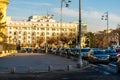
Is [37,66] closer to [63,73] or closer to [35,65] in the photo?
[35,65]

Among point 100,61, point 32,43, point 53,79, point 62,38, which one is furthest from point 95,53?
point 32,43

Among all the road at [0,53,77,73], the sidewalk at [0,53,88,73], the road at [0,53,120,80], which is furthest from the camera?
the road at [0,53,77,73]

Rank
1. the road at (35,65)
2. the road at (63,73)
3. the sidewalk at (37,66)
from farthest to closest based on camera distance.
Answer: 1. the road at (35,65)
2. the sidewalk at (37,66)
3. the road at (63,73)

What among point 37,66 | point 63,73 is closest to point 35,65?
point 37,66

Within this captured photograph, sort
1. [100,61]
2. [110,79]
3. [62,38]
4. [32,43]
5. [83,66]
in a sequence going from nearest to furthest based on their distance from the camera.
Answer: [110,79] → [83,66] → [100,61] → [62,38] → [32,43]

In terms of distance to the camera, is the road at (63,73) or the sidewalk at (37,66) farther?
the sidewalk at (37,66)

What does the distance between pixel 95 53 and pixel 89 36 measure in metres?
105

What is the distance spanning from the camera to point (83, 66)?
40.1 meters

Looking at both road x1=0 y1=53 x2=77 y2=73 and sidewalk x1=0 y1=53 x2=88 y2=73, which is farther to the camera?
road x1=0 y1=53 x2=77 y2=73

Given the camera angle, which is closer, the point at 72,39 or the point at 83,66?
the point at 83,66

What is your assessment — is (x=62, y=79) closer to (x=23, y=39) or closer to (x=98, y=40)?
(x=98, y=40)

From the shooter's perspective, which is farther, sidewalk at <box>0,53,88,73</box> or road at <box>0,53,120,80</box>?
sidewalk at <box>0,53,88,73</box>

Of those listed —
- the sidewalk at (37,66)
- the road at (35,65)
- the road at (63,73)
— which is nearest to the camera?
the road at (63,73)

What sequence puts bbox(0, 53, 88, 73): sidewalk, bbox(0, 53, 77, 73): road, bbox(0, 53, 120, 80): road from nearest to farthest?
bbox(0, 53, 120, 80): road → bbox(0, 53, 88, 73): sidewalk → bbox(0, 53, 77, 73): road
